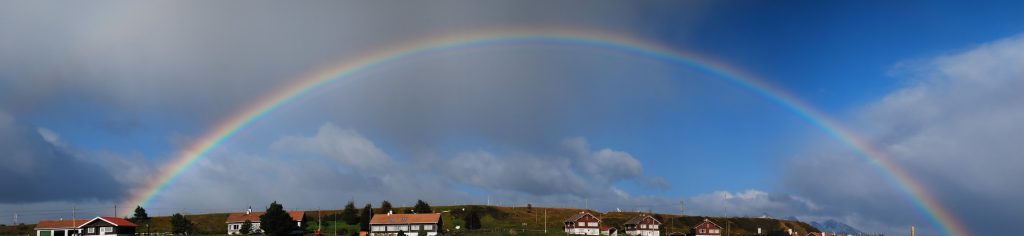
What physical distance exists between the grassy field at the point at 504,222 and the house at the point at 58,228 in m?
3.23

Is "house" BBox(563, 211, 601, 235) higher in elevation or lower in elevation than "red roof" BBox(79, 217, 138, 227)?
lower

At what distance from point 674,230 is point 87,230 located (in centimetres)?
10050

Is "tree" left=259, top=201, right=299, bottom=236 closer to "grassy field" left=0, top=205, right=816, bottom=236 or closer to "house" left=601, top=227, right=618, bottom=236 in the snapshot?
"grassy field" left=0, top=205, right=816, bottom=236

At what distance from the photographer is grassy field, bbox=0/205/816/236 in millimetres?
121312

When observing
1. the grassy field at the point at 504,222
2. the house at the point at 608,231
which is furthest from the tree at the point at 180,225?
the house at the point at 608,231

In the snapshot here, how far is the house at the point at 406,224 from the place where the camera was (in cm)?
11744

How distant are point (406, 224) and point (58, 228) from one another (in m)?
50.9

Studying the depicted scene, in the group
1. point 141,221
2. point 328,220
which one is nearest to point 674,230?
point 328,220

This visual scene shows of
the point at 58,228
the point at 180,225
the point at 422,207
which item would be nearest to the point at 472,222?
the point at 422,207

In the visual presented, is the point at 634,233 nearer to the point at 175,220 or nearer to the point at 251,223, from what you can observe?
the point at 251,223

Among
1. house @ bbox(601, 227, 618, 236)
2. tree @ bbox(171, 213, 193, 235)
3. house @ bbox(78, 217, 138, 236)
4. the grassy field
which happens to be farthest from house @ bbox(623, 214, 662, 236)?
house @ bbox(78, 217, 138, 236)

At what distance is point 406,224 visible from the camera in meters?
119

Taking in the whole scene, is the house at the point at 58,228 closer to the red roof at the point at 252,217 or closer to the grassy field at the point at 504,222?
the grassy field at the point at 504,222

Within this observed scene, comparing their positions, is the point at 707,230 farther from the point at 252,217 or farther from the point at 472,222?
the point at 252,217
